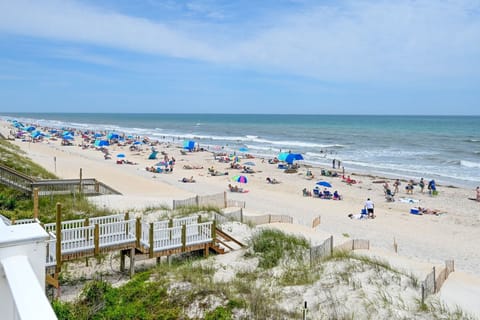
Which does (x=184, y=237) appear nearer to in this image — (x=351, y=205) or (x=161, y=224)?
(x=161, y=224)

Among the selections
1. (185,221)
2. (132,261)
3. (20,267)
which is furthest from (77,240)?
(20,267)

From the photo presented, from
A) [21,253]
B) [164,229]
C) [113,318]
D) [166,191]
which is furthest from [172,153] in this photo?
[21,253]

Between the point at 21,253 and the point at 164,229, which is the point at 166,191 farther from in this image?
the point at 21,253

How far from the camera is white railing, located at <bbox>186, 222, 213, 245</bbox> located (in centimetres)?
1150

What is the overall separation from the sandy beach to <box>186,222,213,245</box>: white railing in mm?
4594

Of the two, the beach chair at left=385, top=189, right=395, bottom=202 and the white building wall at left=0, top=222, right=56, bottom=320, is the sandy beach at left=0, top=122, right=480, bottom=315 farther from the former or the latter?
the white building wall at left=0, top=222, right=56, bottom=320

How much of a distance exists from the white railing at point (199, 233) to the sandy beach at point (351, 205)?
459 cm

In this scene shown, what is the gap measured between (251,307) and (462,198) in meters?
24.2

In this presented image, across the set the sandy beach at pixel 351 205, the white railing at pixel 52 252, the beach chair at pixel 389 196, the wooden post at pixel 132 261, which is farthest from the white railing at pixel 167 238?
the beach chair at pixel 389 196

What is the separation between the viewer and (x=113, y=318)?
7453 mm

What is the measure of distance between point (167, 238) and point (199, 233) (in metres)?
1.02

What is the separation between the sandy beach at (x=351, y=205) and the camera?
610 inches

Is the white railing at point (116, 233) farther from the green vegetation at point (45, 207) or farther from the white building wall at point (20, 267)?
the white building wall at point (20, 267)

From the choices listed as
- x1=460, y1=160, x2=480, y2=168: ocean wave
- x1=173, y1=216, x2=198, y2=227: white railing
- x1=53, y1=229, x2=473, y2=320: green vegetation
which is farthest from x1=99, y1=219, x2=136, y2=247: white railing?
x1=460, y1=160, x2=480, y2=168: ocean wave
